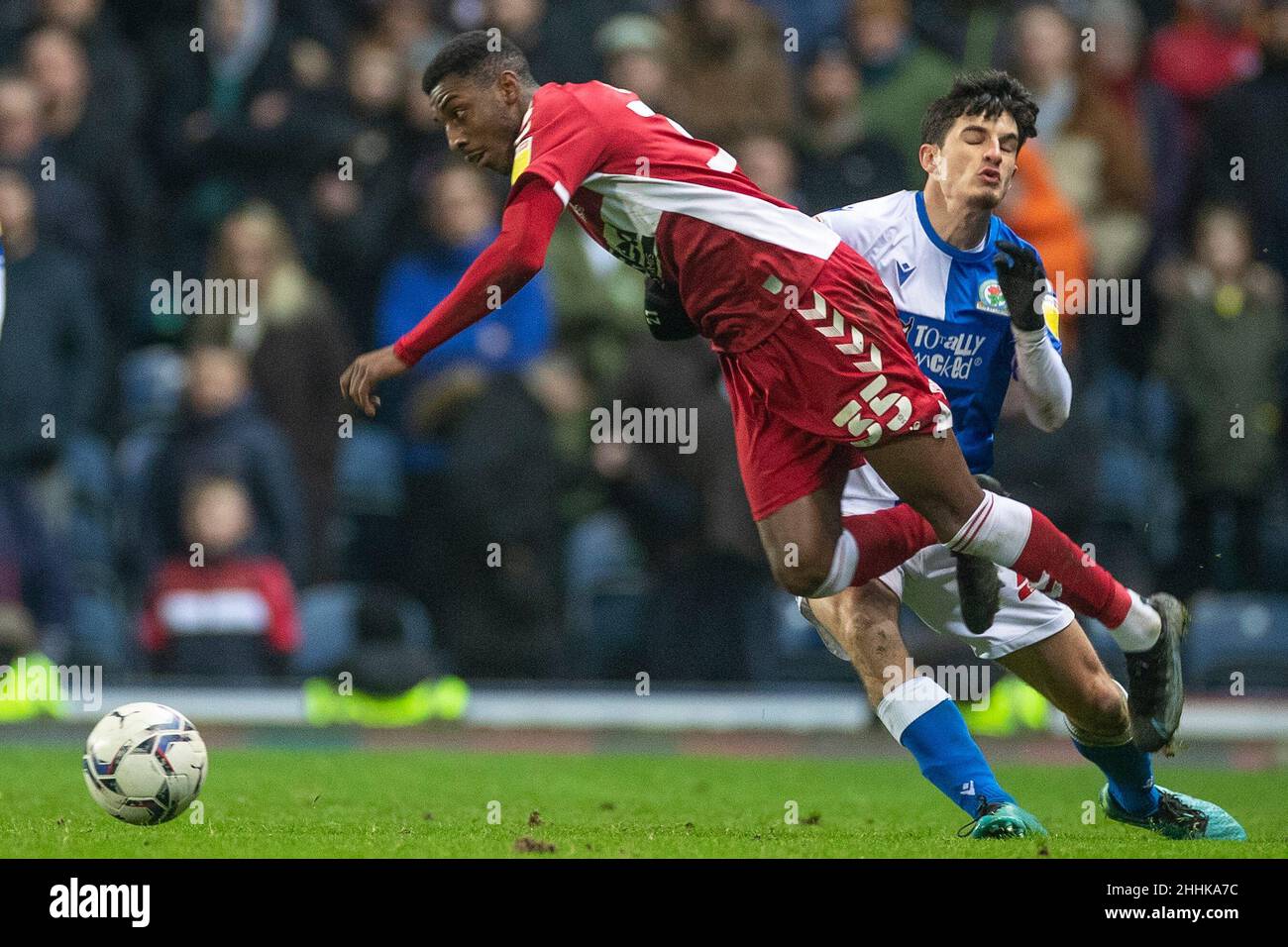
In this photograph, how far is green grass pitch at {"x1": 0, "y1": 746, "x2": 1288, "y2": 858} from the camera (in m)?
6.46

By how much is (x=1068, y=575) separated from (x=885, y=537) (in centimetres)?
62

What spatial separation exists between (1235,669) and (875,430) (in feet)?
19.4

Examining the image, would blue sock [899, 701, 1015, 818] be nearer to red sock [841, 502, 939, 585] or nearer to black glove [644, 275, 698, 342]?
red sock [841, 502, 939, 585]

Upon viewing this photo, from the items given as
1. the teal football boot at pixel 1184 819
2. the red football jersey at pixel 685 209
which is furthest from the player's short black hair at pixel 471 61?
the teal football boot at pixel 1184 819

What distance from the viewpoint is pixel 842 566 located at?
21.9 ft

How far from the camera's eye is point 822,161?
1209 centimetres

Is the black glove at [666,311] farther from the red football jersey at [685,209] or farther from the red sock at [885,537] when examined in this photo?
the red sock at [885,537]

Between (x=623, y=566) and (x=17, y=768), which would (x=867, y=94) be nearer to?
(x=623, y=566)

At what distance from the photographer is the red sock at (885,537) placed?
22.1 ft

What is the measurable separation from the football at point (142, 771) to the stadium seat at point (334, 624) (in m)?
4.96

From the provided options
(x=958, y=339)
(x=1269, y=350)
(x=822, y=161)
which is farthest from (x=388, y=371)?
(x=1269, y=350)

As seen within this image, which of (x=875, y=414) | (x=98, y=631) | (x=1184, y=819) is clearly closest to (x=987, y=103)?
(x=875, y=414)

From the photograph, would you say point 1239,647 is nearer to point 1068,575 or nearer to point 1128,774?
point 1128,774

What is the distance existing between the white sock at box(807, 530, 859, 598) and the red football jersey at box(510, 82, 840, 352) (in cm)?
73
